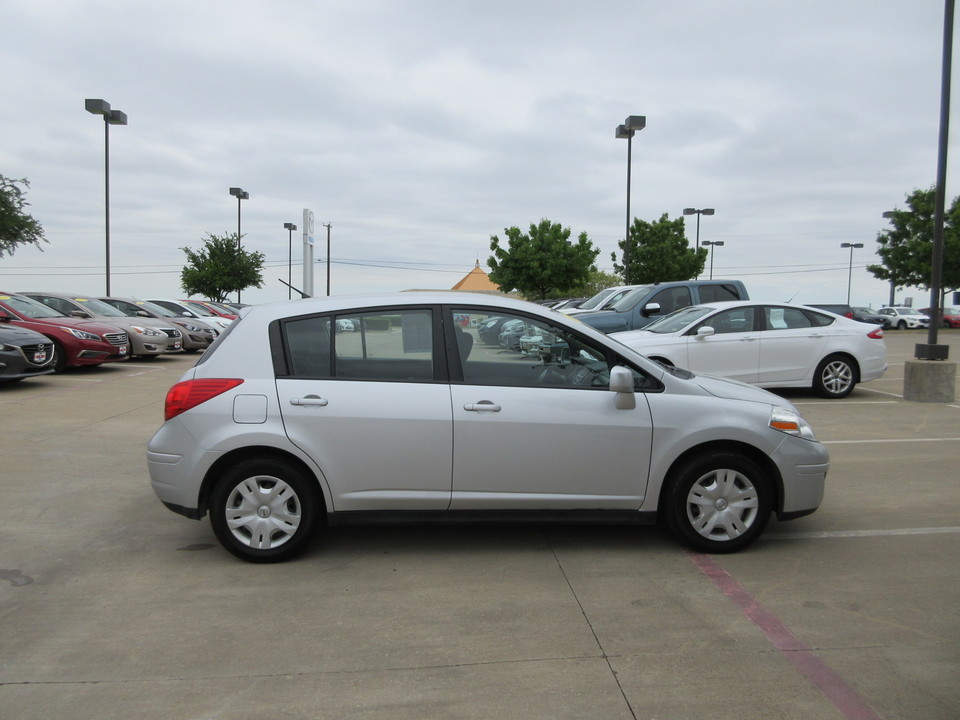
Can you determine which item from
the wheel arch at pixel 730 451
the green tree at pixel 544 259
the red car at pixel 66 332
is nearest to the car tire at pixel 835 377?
the wheel arch at pixel 730 451

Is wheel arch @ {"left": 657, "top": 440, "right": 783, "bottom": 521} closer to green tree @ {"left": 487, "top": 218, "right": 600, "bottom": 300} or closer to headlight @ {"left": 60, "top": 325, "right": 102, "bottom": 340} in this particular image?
headlight @ {"left": 60, "top": 325, "right": 102, "bottom": 340}

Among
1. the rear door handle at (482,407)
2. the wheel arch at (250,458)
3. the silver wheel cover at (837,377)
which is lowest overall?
the wheel arch at (250,458)

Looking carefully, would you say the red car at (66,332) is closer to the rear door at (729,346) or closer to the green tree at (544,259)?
→ the rear door at (729,346)

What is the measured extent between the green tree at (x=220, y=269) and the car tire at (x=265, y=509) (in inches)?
1605

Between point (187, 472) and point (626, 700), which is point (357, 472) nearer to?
point (187, 472)

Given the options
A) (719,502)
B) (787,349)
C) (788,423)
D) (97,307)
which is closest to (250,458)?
(719,502)

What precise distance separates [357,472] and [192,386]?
1093 mm

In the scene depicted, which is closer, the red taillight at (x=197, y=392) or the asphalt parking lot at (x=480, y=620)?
the asphalt parking lot at (x=480, y=620)

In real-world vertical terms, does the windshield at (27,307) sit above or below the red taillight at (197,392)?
above

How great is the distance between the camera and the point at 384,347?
4.77 metres

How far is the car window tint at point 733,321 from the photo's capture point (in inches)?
461

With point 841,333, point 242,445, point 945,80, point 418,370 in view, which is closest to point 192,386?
point 242,445

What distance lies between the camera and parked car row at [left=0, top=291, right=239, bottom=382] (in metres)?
12.7

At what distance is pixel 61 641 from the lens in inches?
147
